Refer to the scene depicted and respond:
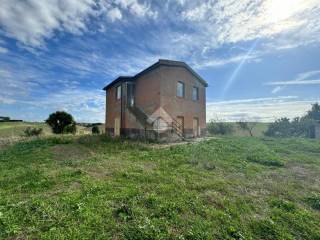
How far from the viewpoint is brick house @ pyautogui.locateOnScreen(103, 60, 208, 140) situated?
15836 mm

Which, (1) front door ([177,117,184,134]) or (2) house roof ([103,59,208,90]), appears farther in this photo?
(1) front door ([177,117,184,134])

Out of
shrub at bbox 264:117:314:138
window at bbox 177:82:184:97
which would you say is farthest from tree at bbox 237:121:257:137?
window at bbox 177:82:184:97

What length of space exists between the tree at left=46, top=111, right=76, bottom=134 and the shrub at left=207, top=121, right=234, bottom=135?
757 inches

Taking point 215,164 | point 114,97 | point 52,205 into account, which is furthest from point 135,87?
point 52,205

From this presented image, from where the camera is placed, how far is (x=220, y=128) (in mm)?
30500

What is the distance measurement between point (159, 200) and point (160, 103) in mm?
11048

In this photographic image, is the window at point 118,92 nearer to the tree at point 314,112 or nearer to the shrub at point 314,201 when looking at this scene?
the shrub at point 314,201

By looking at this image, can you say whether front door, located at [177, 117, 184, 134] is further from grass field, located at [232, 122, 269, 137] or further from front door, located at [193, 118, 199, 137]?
grass field, located at [232, 122, 269, 137]

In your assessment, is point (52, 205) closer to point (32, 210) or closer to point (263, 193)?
point (32, 210)

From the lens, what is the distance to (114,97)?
20.5 meters

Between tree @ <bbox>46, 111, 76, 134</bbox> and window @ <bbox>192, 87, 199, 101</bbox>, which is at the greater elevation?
window @ <bbox>192, 87, 199, 101</bbox>

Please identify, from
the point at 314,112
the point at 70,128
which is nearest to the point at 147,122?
the point at 70,128

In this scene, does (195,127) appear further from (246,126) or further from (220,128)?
(246,126)

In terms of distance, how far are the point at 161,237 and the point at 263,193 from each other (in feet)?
12.3
